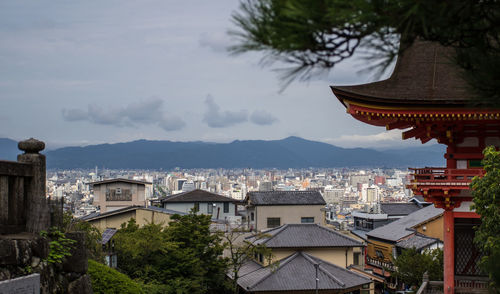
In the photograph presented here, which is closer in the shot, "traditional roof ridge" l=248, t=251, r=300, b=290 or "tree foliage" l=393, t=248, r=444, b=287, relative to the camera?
"traditional roof ridge" l=248, t=251, r=300, b=290

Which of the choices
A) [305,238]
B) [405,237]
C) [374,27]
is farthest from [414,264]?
[374,27]

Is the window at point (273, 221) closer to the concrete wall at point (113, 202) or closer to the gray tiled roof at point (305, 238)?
the concrete wall at point (113, 202)

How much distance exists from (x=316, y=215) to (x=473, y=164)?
35.1 meters

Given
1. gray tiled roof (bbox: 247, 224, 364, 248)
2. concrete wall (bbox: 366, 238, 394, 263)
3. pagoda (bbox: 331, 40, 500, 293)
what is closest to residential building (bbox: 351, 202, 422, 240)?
concrete wall (bbox: 366, 238, 394, 263)

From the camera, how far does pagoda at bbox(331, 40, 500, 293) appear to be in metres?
11.6

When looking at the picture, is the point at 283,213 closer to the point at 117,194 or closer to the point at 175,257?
the point at 117,194

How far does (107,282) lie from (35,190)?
377cm

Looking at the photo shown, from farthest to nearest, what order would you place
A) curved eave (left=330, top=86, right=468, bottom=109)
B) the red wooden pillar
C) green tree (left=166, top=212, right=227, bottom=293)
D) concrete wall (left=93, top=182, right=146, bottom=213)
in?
concrete wall (left=93, top=182, right=146, bottom=213), green tree (left=166, top=212, right=227, bottom=293), the red wooden pillar, curved eave (left=330, top=86, right=468, bottom=109)

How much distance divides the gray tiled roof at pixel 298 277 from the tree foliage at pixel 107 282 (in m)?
15.7

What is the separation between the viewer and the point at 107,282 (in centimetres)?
1066

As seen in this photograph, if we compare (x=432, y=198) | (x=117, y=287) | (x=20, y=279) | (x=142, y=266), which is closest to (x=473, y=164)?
(x=432, y=198)

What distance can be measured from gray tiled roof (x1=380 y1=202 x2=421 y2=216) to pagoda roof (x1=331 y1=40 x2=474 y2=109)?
140 feet

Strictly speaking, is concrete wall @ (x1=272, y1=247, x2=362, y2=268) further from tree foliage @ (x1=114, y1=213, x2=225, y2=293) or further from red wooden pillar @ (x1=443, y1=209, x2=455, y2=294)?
red wooden pillar @ (x1=443, y1=209, x2=455, y2=294)

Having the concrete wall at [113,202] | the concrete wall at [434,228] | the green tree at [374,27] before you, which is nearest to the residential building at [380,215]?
the concrete wall at [434,228]
